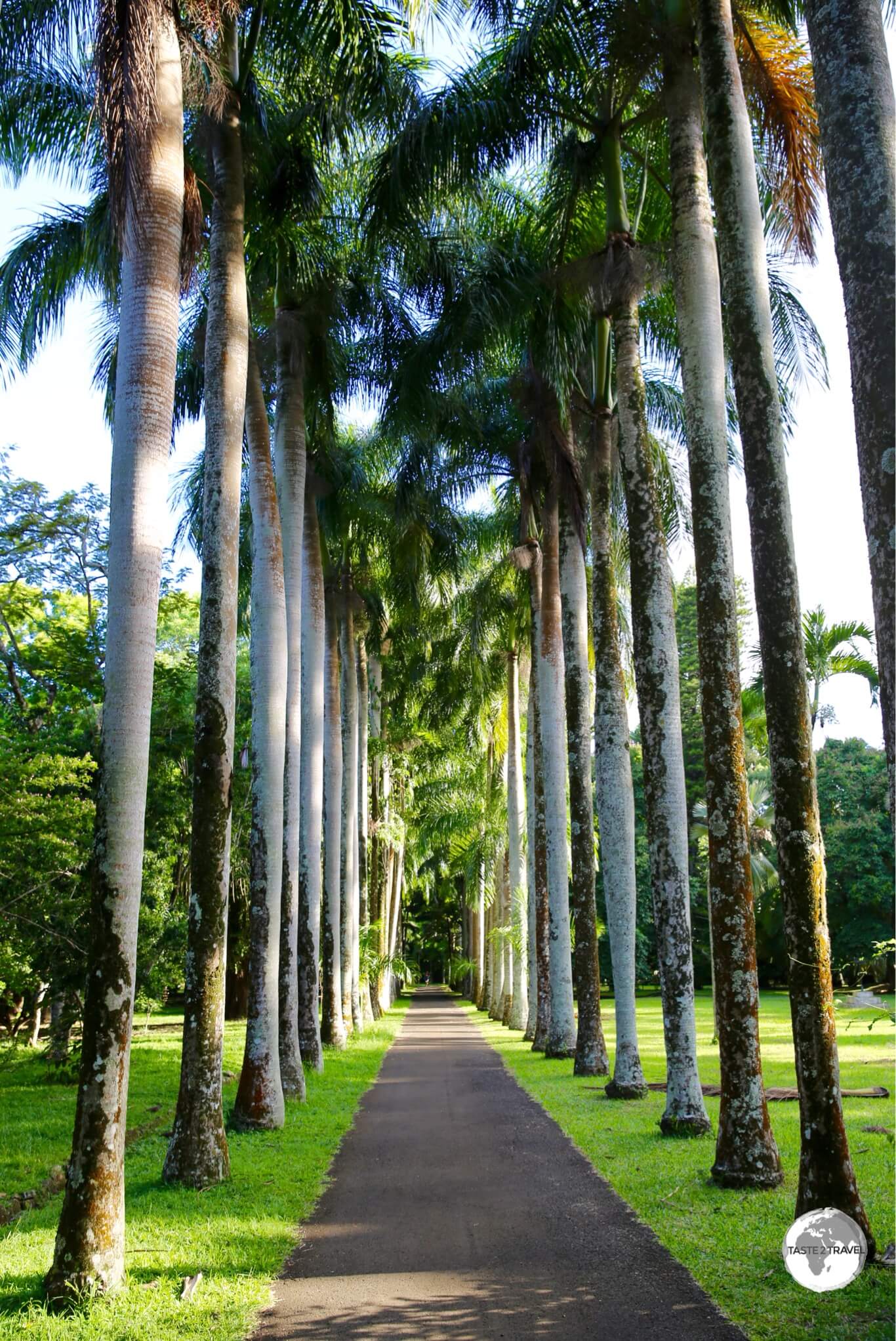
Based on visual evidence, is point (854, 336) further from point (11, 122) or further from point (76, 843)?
point (76, 843)

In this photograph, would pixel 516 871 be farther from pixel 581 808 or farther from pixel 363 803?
pixel 581 808

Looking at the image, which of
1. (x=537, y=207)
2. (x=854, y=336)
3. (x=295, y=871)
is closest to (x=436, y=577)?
(x=537, y=207)

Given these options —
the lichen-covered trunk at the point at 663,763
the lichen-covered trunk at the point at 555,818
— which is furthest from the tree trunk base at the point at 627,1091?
the lichen-covered trunk at the point at 555,818

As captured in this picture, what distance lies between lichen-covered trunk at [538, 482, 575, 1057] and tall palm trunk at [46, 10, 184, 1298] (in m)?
12.6

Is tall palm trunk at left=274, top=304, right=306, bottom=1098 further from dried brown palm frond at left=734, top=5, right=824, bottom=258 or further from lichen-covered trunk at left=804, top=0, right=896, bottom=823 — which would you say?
lichen-covered trunk at left=804, top=0, right=896, bottom=823

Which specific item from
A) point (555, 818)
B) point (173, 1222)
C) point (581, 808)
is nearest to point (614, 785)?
point (581, 808)

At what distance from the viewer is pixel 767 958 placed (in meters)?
45.8

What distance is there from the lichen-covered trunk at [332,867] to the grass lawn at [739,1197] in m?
6.01

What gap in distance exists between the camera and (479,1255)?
692 cm

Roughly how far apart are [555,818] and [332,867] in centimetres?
497

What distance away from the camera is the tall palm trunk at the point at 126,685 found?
20.9 ft

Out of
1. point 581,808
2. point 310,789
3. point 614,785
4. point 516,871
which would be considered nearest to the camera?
point 614,785

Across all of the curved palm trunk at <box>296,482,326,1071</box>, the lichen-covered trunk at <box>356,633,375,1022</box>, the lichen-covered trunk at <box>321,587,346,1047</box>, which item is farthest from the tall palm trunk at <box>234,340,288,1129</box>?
the lichen-covered trunk at <box>356,633,375,1022</box>

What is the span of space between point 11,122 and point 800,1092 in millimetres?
13315
